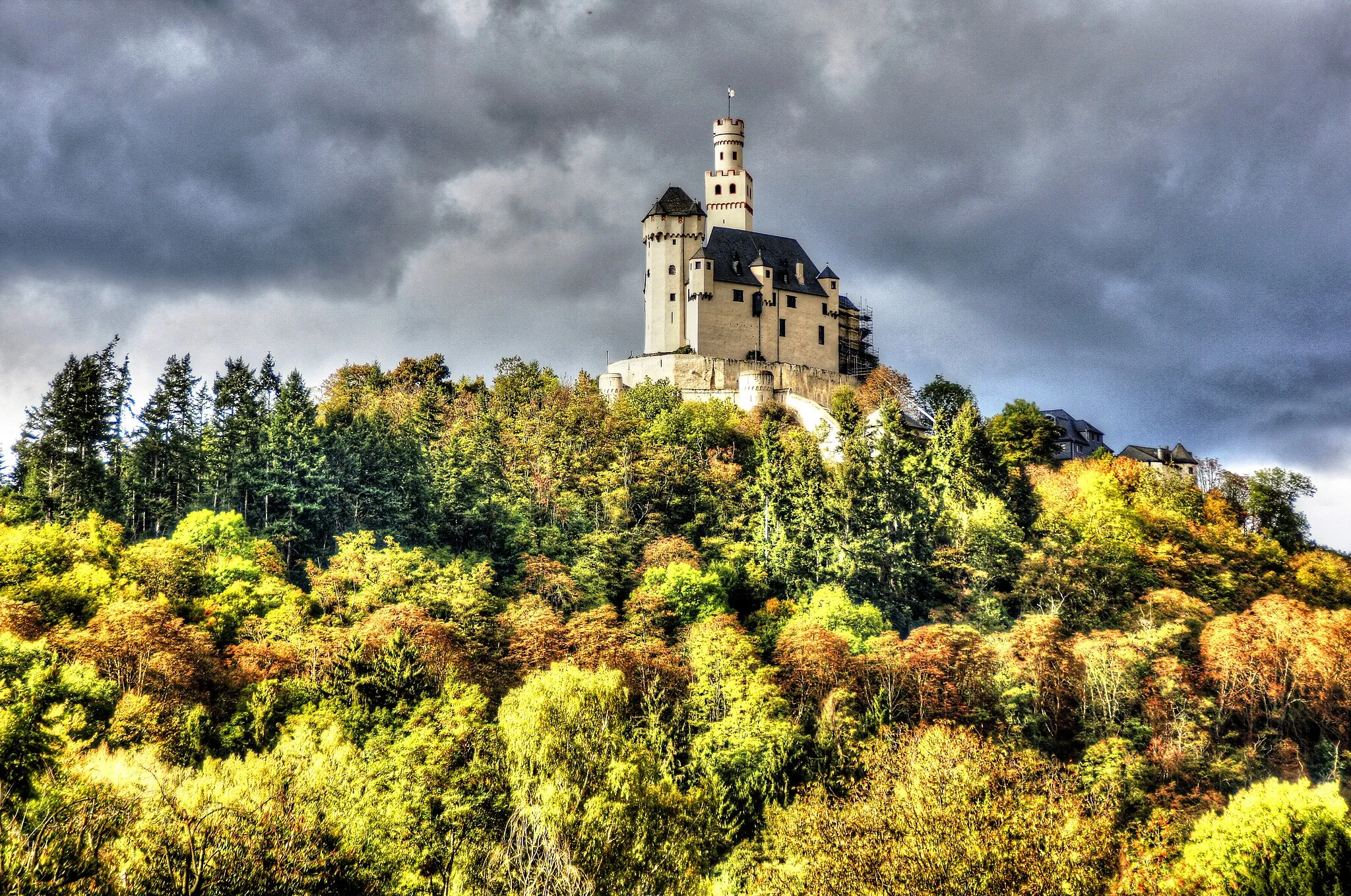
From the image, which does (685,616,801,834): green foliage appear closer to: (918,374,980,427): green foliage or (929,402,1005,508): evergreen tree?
(929,402,1005,508): evergreen tree

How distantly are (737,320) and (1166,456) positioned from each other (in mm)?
36393

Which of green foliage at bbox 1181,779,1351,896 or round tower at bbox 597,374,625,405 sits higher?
round tower at bbox 597,374,625,405

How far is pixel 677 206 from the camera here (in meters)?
88.8

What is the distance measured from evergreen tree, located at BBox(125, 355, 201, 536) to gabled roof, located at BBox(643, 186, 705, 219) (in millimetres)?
38401

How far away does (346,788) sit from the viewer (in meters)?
29.0

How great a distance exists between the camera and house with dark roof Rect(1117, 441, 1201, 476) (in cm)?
9138

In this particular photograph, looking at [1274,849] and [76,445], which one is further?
[76,445]

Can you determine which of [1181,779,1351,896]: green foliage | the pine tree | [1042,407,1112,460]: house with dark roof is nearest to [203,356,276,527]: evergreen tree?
the pine tree

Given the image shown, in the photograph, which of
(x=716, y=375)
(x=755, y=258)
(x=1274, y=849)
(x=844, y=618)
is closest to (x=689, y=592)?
(x=844, y=618)

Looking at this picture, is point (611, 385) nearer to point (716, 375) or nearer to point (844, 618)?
point (716, 375)

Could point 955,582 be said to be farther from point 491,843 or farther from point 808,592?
point 491,843

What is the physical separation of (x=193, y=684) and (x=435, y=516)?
921 inches

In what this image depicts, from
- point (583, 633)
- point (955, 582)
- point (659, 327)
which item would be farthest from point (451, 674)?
point (659, 327)

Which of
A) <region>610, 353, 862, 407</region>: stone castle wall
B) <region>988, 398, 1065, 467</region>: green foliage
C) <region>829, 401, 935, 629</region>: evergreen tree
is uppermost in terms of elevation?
<region>610, 353, 862, 407</region>: stone castle wall
